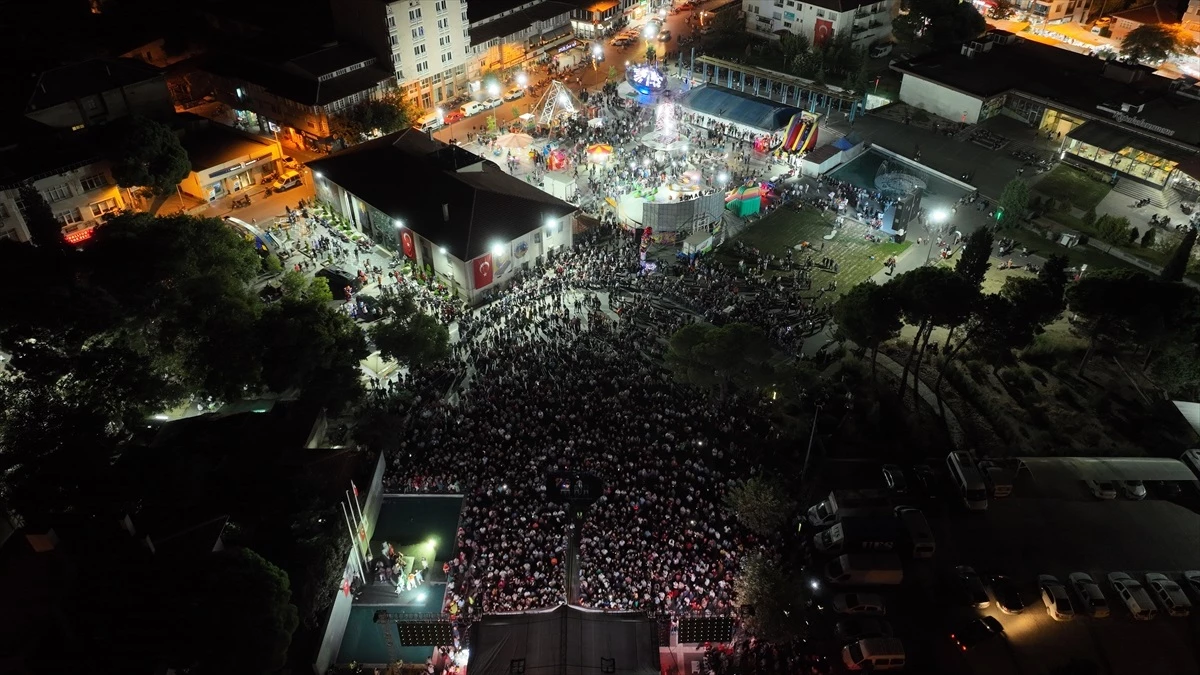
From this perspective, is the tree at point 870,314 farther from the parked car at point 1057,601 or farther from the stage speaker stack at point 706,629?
the stage speaker stack at point 706,629

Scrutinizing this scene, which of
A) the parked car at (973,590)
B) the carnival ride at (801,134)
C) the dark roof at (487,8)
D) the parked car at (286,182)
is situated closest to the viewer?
the parked car at (973,590)

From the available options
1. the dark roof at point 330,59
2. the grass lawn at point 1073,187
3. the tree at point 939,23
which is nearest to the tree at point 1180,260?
the grass lawn at point 1073,187

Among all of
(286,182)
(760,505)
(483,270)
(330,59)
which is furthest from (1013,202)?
(330,59)

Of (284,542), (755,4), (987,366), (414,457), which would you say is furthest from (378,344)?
(755,4)

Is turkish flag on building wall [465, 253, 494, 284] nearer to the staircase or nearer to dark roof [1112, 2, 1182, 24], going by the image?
the staircase

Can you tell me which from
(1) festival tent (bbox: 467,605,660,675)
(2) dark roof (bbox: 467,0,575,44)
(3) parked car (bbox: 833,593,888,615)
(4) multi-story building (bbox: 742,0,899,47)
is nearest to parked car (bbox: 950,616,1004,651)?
(3) parked car (bbox: 833,593,888,615)

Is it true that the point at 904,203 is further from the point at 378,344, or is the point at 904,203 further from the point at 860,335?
the point at 378,344
